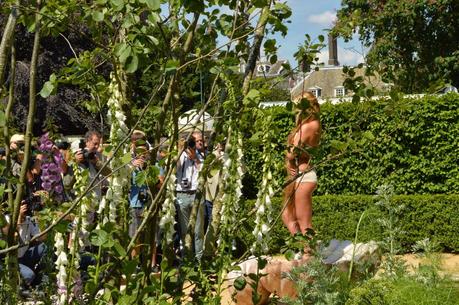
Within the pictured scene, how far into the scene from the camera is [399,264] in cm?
320

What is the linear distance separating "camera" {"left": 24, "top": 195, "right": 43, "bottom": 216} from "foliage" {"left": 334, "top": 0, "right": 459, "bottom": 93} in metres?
18.2

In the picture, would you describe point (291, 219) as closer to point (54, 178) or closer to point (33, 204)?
point (33, 204)

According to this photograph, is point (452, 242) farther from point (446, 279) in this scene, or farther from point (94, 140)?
point (446, 279)

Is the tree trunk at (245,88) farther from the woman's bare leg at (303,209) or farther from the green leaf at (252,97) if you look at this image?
the woman's bare leg at (303,209)

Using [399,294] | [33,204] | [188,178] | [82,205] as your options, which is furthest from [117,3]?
[188,178]

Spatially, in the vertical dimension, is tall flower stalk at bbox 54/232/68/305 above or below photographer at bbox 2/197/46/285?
above

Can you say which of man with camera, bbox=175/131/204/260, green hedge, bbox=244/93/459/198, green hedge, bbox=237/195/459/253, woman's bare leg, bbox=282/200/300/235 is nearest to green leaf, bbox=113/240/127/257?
woman's bare leg, bbox=282/200/300/235

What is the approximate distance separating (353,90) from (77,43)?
20.4m

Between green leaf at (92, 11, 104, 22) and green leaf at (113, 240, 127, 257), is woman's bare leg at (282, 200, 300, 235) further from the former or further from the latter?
green leaf at (92, 11, 104, 22)

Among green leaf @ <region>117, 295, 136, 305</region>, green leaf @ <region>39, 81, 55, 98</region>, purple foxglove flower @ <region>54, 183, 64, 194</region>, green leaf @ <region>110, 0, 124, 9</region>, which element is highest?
green leaf @ <region>110, 0, 124, 9</region>

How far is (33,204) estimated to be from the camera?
462cm

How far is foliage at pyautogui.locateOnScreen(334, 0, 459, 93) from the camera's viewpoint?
22.8 meters

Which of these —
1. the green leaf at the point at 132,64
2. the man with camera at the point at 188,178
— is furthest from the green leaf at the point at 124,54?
the man with camera at the point at 188,178

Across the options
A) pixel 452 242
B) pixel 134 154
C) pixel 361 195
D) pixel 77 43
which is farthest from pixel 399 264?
pixel 77 43
